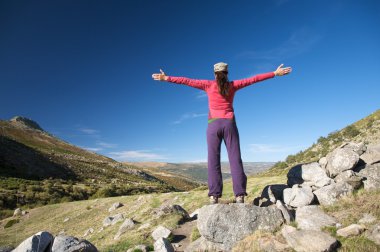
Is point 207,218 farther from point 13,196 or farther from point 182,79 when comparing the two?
point 13,196

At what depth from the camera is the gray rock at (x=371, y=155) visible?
35.1 ft

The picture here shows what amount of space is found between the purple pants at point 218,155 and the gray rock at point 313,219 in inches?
69.1

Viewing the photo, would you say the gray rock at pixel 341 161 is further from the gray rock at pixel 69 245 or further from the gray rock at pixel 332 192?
the gray rock at pixel 69 245

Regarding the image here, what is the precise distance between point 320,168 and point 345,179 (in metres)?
1.20

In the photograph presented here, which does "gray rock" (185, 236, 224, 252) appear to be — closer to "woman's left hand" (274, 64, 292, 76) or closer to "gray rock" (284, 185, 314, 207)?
"gray rock" (284, 185, 314, 207)

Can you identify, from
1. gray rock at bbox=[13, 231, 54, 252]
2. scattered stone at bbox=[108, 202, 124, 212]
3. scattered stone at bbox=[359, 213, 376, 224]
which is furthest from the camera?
scattered stone at bbox=[108, 202, 124, 212]

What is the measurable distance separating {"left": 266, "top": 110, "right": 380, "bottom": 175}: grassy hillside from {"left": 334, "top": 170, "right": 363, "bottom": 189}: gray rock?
2640 cm

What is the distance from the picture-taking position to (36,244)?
7.51m

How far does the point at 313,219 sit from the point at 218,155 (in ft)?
10.8

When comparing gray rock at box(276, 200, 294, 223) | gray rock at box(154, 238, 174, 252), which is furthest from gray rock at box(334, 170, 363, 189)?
gray rock at box(154, 238, 174, 252)

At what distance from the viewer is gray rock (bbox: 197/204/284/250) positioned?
8.12 m

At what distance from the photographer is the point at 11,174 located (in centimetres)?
7456

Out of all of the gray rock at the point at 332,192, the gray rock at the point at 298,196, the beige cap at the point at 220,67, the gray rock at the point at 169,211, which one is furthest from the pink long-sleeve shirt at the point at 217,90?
the gray rock at the point at 169,211

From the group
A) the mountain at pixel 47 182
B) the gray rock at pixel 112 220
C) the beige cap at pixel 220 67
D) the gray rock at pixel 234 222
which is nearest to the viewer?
the gray rock at pixel 234 222
